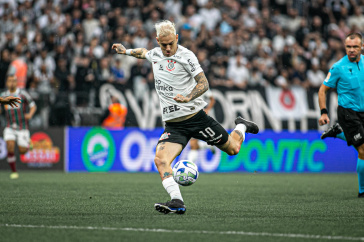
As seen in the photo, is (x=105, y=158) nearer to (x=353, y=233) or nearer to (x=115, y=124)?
(x=115, y=124)

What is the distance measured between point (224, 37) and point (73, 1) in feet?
16.9

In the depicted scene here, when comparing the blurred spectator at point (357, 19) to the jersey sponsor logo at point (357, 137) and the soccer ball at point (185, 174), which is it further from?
the soccer ball at point (185, 174)

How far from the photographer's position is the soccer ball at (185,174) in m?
8.06

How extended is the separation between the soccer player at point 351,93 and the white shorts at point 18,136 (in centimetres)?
876

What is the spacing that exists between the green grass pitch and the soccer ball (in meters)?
0.39

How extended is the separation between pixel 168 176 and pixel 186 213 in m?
0.52

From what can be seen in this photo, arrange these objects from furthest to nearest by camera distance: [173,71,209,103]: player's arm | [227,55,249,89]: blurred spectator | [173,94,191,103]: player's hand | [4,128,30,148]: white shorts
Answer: [227,55,249,89]: blurred spectator → [4,128,30,148]: white shorts → [173,71,209,103]: player's arm → [173,94,191,103]: player's hand

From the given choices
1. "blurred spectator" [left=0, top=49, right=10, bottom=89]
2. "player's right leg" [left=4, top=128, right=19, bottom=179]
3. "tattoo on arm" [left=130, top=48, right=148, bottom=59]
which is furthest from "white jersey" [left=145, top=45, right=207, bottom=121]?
"blurred spectator" [left=0, top=49, right=10, bottom=89]

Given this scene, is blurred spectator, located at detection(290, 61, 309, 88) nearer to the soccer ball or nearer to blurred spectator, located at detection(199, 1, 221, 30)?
blurred spectator, located at detection(199, 1, 221, 30)

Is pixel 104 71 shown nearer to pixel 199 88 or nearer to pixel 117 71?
pixel 117 71

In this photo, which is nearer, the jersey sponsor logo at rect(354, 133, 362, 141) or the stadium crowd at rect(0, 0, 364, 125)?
the jersey sponsor logo at rect(354, 133, 362, 141)

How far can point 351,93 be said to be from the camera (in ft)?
33.1

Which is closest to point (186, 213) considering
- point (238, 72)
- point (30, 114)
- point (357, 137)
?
point (357, 137)

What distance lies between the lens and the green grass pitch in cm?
591
